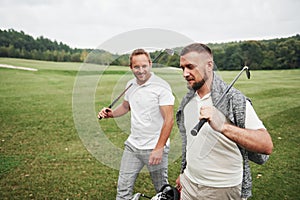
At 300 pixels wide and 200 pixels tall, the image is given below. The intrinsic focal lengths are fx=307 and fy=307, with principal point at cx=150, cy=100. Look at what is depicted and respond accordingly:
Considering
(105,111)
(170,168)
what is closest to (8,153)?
(170,168)

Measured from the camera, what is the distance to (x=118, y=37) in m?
2.12

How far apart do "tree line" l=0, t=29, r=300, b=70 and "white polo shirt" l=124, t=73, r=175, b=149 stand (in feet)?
0.82

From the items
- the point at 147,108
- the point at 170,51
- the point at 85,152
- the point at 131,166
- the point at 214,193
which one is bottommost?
the point at 85,152

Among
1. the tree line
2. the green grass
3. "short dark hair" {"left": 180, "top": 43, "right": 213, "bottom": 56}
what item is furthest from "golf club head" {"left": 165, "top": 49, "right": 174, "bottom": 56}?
the green grass

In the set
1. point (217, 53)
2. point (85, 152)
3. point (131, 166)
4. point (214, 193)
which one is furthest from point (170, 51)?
point (85, 152)

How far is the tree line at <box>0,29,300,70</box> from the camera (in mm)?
2314

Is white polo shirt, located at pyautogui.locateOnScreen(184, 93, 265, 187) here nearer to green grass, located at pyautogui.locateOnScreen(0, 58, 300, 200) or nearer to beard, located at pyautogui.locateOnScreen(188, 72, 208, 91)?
beard, located at pyautogui.locateOnScreen(188, 72, 208, 91)

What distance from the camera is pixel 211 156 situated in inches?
84.1

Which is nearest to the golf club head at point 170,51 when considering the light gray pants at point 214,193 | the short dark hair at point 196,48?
the short dark hair at point 196,48

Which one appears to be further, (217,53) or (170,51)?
(217,53)

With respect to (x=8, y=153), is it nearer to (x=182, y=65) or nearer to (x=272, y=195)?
(x=272, y=195)

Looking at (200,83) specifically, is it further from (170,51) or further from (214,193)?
(214,193)

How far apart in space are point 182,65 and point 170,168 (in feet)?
13.2

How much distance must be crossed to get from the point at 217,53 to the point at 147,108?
6.67ft
